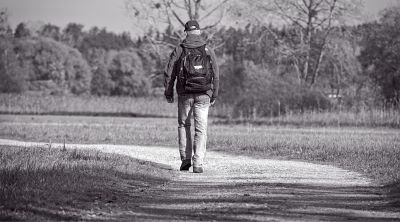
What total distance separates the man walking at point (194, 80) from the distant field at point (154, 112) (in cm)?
1670

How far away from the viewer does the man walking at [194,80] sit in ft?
41.9

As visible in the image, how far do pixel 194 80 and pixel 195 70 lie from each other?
18 centimetres

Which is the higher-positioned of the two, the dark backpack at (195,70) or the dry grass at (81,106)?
the dark backpack at (195,70)

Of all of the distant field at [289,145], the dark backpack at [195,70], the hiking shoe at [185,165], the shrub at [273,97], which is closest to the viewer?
the dark backpack at [195,70]

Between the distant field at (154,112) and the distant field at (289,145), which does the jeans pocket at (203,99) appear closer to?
the distant field at (289,145)

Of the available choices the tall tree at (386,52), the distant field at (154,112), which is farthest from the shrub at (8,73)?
the tall tree at (386,52)

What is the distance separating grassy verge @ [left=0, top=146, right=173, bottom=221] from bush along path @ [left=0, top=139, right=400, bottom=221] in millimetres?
276

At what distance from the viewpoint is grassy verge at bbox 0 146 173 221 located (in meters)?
7.78

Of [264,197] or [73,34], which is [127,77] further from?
[264,197]

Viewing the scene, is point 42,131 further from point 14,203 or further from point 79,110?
point 79,110

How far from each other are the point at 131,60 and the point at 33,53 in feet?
39.8

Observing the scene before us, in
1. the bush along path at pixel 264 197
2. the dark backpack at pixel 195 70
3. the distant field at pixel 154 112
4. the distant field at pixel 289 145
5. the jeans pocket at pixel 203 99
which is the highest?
the dark backpack at pixel 195 70

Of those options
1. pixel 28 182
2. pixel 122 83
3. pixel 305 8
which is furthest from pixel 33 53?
pixel 28 182

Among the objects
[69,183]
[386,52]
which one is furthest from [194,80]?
[386,52]
